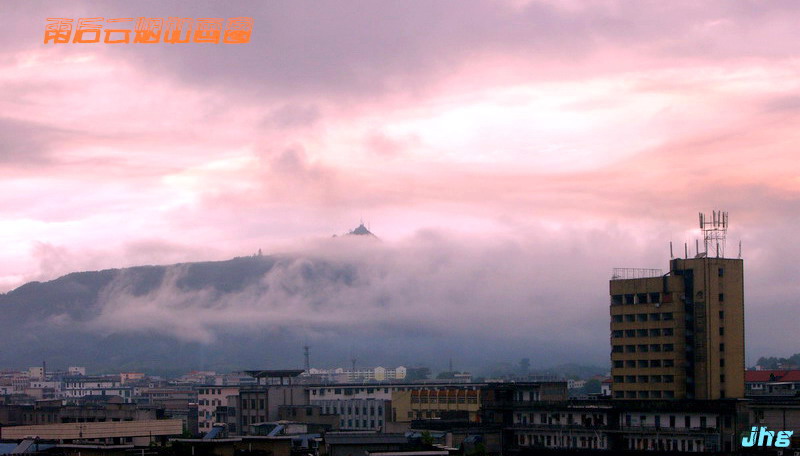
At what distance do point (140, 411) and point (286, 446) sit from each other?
195 ft

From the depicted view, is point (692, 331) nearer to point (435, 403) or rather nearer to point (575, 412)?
point (575, 412)

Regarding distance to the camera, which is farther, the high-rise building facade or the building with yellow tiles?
the building with yellow tiles

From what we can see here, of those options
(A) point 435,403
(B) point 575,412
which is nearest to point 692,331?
(B) point 575,412

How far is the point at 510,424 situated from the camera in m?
136

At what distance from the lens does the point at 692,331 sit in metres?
147

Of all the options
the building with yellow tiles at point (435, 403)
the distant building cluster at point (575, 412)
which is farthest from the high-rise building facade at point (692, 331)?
the building with yellow tiles at point (435, 403)

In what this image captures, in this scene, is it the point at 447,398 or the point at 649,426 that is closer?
the point at 649,426

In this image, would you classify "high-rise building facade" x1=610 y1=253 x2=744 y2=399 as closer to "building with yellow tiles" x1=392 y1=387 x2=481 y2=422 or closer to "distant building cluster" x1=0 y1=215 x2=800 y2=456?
"distant building cluster" x1=0 y1=215 x2=800 y2=456

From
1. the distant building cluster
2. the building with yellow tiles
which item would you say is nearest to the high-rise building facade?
the distant building cluster

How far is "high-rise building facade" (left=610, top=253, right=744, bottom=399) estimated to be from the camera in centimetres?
14500

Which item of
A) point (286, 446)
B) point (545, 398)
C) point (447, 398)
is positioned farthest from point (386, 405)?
point (286, 446)

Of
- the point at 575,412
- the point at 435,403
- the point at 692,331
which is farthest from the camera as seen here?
the point at 435,403

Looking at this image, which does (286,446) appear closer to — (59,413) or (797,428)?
(797,428)

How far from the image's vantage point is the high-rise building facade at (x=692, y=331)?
14500cm
